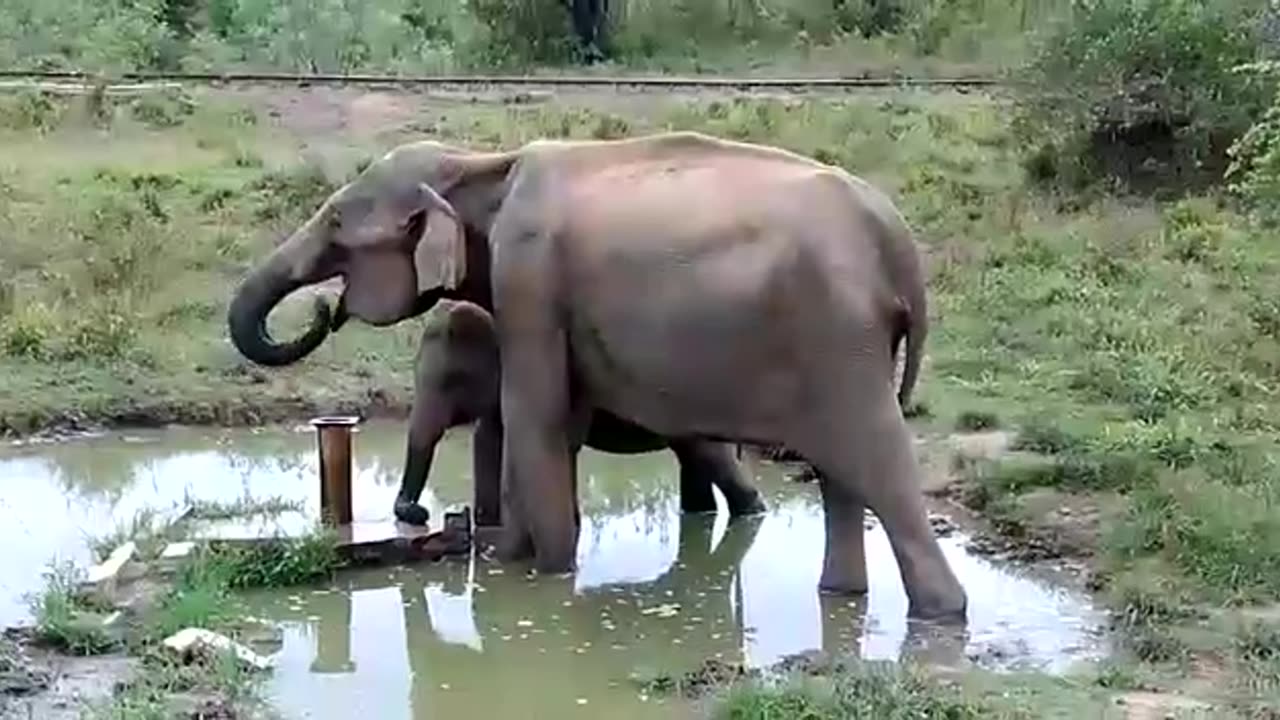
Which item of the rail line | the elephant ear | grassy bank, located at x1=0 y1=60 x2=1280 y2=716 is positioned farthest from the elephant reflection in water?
the rail line

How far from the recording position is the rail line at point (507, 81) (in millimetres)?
26763

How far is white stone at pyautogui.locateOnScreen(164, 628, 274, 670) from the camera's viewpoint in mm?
8766

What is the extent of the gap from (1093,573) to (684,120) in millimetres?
14561

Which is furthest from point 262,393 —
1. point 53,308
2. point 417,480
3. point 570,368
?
point 570,368

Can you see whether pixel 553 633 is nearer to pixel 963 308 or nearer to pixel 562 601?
pixel 562 601

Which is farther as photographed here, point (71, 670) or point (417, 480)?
point (417, 480)

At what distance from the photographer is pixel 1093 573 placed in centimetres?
1048

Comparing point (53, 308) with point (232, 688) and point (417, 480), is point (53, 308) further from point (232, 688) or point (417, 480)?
point (232, 688)

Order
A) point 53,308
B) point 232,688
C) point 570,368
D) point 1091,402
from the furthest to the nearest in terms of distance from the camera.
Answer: point 53,308, point 1091,402, point 570,368, point 232,688

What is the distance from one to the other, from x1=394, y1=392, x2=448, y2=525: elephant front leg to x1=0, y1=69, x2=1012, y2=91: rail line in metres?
14.7

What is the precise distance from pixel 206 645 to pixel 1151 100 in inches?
598

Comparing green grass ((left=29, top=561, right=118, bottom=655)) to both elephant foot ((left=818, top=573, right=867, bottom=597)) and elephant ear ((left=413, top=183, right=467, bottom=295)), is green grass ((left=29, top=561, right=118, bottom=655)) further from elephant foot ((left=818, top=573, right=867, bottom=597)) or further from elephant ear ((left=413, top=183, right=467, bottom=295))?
elephant foot ((left=818, top=573, right=867, bottom=597))

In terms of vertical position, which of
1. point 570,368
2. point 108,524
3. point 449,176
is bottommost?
point 108,524

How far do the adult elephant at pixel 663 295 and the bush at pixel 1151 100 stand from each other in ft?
40.2
